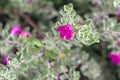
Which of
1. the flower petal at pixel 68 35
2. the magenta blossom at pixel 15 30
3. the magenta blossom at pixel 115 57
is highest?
the flower petal at pixel 68 35

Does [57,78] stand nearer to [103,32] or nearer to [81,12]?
[103,32]

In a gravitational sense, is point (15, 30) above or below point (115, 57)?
above

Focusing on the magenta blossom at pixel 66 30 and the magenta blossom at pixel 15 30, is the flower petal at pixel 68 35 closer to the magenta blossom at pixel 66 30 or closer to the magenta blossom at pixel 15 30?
the magenta blossom at pixel 66 30

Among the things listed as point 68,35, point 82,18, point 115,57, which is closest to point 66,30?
point 68,35

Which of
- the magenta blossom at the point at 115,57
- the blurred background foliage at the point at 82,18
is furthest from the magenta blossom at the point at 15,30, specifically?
the magenta blossom at the point at 115,57

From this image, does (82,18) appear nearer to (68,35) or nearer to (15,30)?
(15,30)

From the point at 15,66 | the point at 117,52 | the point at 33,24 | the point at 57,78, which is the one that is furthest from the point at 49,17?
the point at 15,66

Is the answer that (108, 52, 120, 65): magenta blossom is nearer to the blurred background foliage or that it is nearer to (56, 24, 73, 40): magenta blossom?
the blurred background foliage

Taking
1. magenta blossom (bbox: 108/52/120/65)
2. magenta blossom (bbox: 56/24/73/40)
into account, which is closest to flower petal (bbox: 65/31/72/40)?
magenta blossom (bbox: 56/24/73/40)
